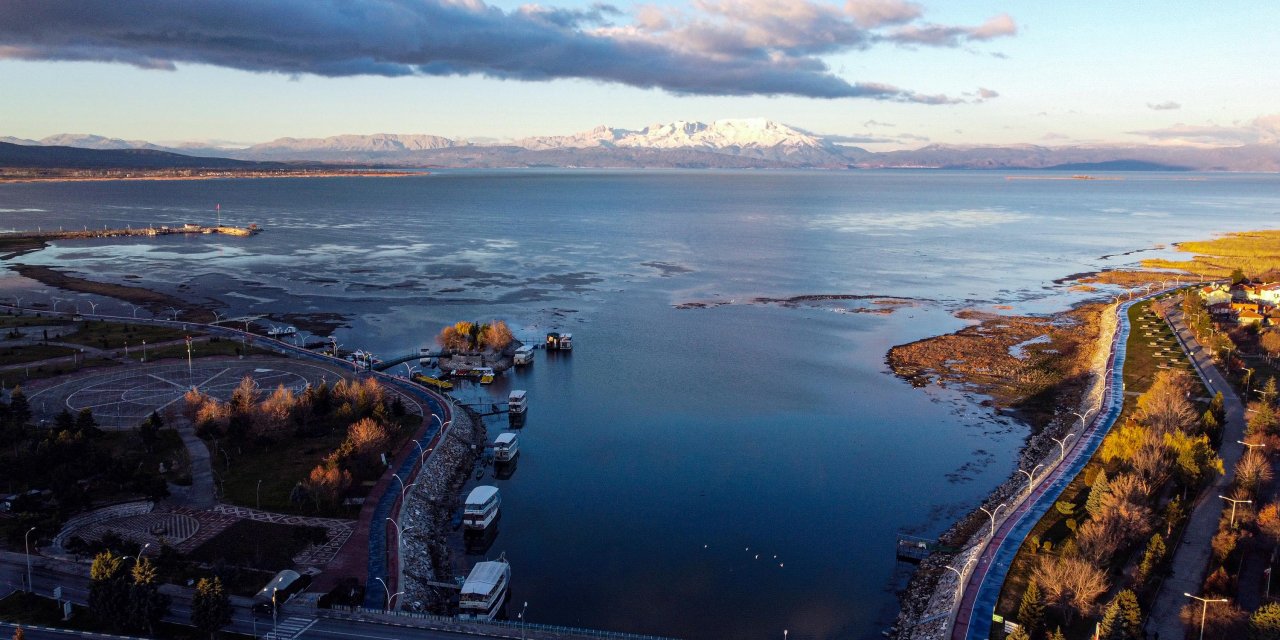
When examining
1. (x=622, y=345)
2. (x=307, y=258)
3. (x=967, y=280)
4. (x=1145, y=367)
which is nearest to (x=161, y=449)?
(x=622, y=345)

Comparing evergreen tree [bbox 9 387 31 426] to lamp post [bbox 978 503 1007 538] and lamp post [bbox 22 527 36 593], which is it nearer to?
lamp post [bbox 22 527 36 593]

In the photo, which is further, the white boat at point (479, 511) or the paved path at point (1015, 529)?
the white boat at point (479, 511)

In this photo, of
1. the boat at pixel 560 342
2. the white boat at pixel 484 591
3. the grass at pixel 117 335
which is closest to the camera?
the white boat at pixel 484 591

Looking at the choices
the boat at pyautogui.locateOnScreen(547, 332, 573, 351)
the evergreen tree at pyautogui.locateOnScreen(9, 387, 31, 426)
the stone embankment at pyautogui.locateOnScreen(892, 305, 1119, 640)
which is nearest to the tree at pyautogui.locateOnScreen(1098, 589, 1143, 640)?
the stone embankment at pyautogui.locateOnScreen(892, 305, 1119, 640)

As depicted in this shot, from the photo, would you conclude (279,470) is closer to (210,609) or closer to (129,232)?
(210,609)

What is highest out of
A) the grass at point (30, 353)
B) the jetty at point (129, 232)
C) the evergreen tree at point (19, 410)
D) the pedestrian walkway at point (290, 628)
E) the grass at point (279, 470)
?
the jetty at point (129, 232)

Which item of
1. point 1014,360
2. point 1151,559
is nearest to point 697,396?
point 1014,360

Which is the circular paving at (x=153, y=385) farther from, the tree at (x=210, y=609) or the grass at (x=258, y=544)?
the tree at (x=210, y=609)

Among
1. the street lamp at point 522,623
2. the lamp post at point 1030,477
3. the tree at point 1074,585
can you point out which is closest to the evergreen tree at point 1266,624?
the tree at point 1074,585

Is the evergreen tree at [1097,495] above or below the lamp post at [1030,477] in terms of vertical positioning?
above
